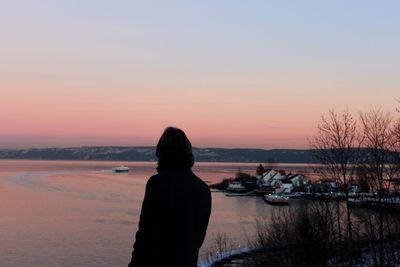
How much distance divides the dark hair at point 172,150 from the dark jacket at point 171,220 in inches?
2.5

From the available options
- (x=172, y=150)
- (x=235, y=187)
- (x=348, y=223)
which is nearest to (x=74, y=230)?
(x=348, y=223)

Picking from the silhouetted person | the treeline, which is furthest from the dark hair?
the treeline

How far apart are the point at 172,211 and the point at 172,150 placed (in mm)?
398

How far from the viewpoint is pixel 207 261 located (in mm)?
27328

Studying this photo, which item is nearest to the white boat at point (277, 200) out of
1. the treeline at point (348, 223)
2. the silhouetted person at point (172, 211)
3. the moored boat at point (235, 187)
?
the moored boat at point (235, 187)

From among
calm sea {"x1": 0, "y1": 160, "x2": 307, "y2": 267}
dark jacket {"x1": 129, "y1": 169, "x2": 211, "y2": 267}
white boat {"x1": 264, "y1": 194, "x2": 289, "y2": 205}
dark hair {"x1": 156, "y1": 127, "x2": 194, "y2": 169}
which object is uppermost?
dark hair {"x1": 156, "y1": 127, "x2": 194, "y2": 169}

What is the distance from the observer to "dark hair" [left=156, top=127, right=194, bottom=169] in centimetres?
321

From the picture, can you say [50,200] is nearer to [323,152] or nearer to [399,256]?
[323,152]

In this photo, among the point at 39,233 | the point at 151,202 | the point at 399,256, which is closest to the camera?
the point at 151,202

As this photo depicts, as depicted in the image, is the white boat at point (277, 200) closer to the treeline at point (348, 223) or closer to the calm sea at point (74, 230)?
the calm sea at point (74, 230)

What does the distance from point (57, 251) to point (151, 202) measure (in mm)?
30415

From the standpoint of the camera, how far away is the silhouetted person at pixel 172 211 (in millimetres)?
2936

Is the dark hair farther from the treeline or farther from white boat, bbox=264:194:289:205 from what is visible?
white boat, bbox=264:194:289:205

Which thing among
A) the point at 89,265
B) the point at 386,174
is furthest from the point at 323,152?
the point at 89,265
